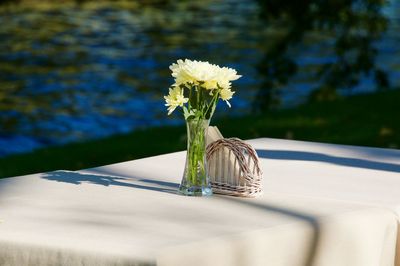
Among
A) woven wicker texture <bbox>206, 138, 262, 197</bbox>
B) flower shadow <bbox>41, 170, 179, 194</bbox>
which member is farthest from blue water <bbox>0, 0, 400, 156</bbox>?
woven wicker texture <bbox>206, 138, 262, 197</bbox>

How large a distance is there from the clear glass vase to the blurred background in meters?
4.94

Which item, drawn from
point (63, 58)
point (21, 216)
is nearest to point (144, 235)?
point (21, 216)

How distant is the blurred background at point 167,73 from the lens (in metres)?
9.95

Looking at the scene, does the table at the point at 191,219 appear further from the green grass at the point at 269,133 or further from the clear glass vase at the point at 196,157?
the green grass at the point at 269,133

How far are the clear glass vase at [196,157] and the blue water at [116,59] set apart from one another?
828 centimetres

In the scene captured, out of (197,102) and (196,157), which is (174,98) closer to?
(197,102)

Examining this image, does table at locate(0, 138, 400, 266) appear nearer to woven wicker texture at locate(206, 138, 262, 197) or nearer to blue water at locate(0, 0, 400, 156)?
woven wicker texture at locate(206, 138, 262, 197)

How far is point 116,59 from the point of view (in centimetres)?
1839

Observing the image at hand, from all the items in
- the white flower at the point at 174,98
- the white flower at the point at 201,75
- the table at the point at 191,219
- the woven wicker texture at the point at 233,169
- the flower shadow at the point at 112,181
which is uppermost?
the white flower at the point at 201,75

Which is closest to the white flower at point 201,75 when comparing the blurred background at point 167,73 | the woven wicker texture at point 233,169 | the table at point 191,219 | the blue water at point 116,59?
the woven wicker texture at point 233,169

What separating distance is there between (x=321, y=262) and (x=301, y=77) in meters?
13.5

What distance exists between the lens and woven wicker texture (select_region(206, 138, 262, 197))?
3.85 meters

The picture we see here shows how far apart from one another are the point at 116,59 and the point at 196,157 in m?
14.7

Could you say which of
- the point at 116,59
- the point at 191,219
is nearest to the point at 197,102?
the point at 191,219
